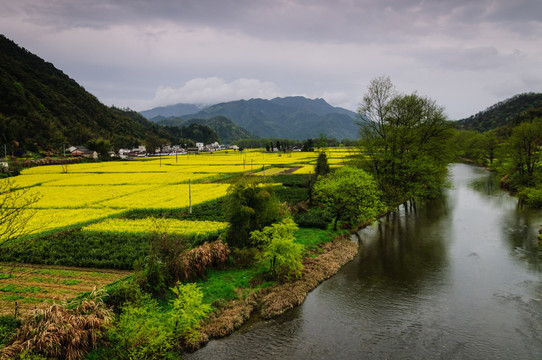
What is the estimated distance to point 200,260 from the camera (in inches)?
770

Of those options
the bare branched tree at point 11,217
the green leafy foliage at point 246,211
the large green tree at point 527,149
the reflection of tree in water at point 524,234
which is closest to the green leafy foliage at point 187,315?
the bare branched tree at point 11,217

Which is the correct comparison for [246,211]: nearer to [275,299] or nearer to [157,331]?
[275,299]

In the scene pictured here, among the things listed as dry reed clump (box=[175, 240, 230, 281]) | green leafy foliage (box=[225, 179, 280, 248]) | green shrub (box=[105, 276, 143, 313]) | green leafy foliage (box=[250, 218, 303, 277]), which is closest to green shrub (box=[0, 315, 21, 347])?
green shrub (box=[105, 276, 143, 313])

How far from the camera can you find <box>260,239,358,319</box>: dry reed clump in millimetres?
17473

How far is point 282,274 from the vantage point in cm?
2052

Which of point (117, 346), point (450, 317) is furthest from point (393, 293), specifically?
point (117, 346)

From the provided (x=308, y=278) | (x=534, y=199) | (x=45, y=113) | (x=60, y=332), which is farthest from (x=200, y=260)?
(x=45, y=113)

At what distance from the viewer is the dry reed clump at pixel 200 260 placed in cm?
1828

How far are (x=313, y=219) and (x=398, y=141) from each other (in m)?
14.1

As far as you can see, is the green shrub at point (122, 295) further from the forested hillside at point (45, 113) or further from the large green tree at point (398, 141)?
the forested hillside at point (45, 113)

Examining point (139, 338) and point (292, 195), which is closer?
point (139, 338)

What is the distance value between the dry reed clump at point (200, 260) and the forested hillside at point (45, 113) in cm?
9801

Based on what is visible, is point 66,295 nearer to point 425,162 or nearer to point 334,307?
point 334,307

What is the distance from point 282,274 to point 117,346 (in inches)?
414
